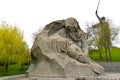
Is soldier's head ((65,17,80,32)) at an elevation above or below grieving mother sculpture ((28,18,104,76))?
above

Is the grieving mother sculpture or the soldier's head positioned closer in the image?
the grieving mother sculpture

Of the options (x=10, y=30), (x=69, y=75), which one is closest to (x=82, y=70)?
(x=69, y=75)

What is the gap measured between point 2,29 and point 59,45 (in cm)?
1745

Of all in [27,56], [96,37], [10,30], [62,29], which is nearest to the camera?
[62,29]

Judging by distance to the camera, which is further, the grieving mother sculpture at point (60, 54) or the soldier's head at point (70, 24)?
the soldier's head at point (70, 24)

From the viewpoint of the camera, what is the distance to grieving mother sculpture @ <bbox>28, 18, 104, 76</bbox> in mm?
11688

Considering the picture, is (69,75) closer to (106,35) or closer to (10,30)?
(10,30)

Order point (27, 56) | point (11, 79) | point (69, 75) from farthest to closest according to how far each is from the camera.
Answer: point (27, 56) → point (69, 75) → point (11, 79)

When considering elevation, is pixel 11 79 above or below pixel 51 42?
below

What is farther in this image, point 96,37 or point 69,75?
point 96,37

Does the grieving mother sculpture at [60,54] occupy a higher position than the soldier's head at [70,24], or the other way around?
the soldier's head at [70,24]

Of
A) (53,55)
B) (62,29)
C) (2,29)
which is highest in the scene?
(2,29)

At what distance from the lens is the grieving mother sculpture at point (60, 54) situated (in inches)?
460

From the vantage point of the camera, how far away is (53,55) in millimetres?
11914
